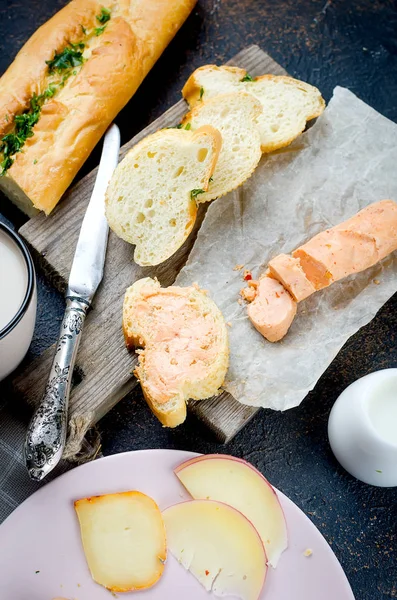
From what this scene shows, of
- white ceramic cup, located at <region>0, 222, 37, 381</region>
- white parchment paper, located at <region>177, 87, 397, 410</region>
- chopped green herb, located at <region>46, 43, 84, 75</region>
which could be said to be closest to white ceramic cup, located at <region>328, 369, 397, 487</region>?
white parchment paper, located at <region>177, 87, 397, 410</region>

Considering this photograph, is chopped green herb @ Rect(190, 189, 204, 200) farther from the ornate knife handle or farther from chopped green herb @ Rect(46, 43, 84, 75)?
chopped green herb @ Rect(46, 43, 84, 75)

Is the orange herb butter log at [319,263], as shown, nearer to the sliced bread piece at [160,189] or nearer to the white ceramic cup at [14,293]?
the sliced bread piece at [160,189]

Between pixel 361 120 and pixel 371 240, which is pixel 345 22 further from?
pixel 371 240

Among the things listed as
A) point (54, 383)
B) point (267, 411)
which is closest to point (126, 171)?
point (54, 383)

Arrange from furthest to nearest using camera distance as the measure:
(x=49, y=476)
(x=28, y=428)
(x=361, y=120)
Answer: (x=361, y=120)
(x=49, y=476)
(x=28, y=428)

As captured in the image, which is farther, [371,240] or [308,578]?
[371,240]

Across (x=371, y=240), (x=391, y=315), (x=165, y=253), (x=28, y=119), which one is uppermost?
(x=28, y=119)

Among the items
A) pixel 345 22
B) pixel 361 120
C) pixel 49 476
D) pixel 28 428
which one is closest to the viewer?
pixel 28 428
